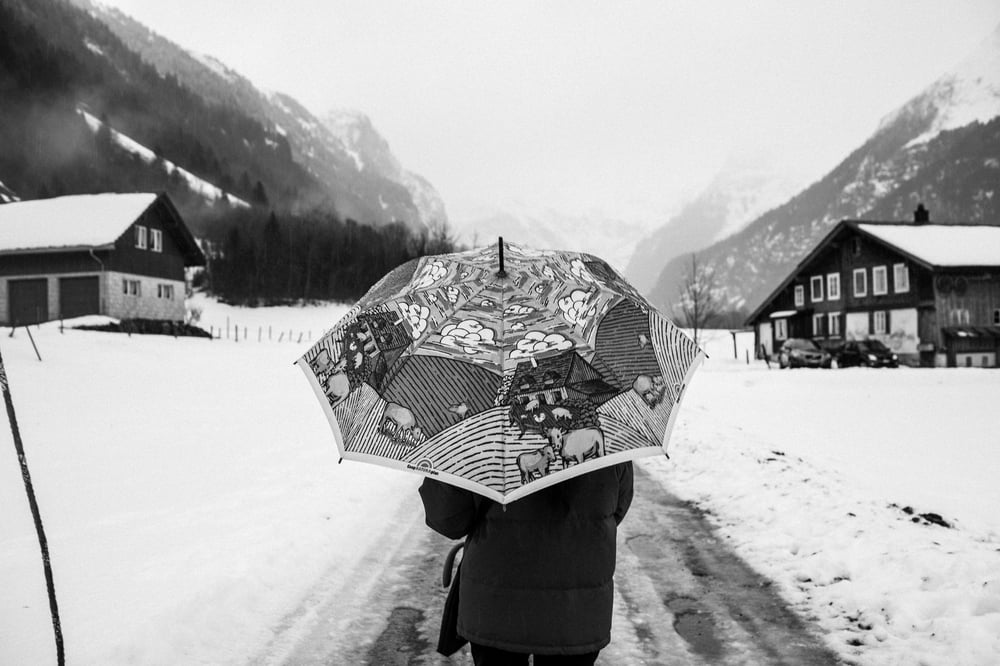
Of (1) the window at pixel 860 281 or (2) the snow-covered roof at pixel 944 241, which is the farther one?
(1) the window at pixel 860 281

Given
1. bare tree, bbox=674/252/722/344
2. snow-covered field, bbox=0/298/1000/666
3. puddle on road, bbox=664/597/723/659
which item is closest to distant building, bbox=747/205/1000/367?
bare tree, bbox=674/252/722/344

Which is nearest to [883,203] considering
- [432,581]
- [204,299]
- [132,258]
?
[204,299]

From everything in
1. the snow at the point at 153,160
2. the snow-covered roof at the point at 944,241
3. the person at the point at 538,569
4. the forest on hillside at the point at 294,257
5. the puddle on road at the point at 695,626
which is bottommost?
the puddle on road at the point at 695,626

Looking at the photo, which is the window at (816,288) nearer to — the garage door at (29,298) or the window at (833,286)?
the window at (833,286)

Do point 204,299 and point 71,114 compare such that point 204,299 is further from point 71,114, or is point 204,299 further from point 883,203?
point 883,203

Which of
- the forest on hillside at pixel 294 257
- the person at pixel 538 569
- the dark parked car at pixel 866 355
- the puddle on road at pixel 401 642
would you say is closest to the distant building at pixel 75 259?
the forest on hillside at pixel 294 257

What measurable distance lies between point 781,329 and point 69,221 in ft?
152

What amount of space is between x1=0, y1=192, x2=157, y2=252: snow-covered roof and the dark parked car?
38.7m

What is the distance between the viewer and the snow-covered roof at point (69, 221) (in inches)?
1299

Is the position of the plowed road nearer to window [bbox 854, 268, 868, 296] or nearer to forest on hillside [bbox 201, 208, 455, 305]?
window [bbox 854, 268, 868, 296]

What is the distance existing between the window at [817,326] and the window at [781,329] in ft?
7.16

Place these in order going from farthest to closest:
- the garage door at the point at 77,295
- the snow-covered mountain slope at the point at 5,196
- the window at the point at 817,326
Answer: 1. the window at the point at 817,326
2. the snow-covered mountain slope at the point at 5,196
3. the garage door at the point at 77,295

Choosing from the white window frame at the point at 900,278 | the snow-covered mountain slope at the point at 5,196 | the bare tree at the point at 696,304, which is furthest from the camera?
the bare tree at the point at 696,304

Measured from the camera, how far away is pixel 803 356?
35031mm
